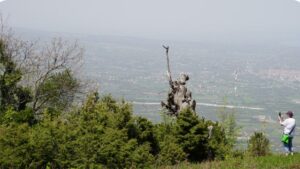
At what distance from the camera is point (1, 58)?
147 feet

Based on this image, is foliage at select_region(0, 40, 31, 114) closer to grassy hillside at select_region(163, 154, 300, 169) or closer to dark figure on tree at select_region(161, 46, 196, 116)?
dark figure on tree at select_region(161, 46, 196, 116)

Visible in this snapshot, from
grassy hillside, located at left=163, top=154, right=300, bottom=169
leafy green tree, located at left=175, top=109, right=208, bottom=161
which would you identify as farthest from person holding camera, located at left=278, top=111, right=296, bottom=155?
leafy green tree, located at left=175, top=109, right=208, bottom=161

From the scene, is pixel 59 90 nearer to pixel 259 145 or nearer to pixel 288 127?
pixel 259 145

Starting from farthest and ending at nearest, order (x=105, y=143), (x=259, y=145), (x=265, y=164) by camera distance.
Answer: (x=259, y=145) < (x=105, y=143) < (x=265, y=164)

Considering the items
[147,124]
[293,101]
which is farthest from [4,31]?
[293,101]

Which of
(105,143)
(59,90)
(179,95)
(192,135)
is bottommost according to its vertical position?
(192,135)

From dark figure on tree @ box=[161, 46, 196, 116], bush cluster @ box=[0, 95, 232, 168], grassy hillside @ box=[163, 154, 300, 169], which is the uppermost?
dark figure on tree @ box=[161, 46, 196, 116]

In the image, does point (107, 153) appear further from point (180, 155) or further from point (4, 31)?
point (4, 31)

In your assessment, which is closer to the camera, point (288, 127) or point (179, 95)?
point (288, 127)

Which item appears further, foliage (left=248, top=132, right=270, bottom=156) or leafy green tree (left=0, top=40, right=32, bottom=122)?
leafy green tree (left=0, top=40, right=32, bottom=122)

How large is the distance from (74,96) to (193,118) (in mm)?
17334

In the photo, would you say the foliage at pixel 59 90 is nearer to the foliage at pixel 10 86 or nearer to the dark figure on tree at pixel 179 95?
the foliage at pixel 10 86

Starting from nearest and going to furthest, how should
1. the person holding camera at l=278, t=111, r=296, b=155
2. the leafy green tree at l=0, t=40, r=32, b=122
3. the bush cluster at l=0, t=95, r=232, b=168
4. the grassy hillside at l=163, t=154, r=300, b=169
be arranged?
the grassy hillside at l=163, t=154, r=300, b=169
the person holding camera at l=278, t=111, r=296, b=155
the bush cluster at l=0, t=95, r=232, b=168
the leafy green tree at l=0, t=40, r=32, b=122

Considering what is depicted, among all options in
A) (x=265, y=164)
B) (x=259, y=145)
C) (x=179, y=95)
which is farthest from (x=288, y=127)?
(x=259, y=145)
